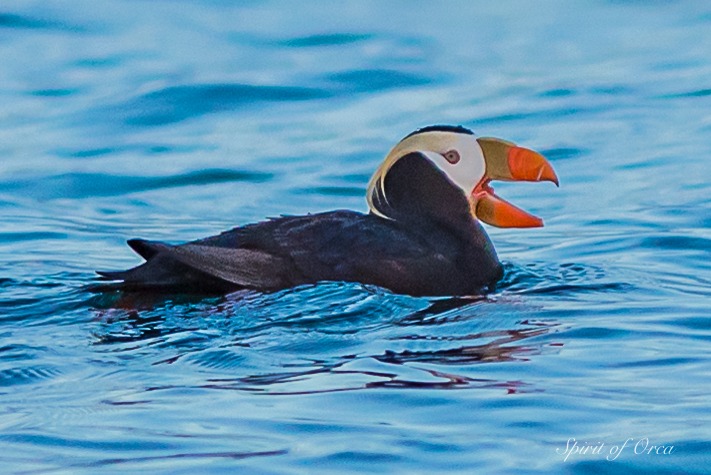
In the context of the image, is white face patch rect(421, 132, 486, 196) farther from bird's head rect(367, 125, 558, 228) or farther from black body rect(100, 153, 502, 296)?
black body rect(100, 153, 502, 296)

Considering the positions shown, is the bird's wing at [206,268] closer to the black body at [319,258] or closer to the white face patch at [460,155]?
the black body at [319,258]

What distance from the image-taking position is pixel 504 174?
7.88 meters

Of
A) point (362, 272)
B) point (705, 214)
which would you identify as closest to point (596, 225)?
point (705, 214)

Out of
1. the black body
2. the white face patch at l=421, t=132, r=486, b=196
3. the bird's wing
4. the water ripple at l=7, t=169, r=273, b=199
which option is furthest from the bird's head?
the water ripple at l=7, t=169, r=273, b=199

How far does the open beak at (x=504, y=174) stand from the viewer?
25.7ft

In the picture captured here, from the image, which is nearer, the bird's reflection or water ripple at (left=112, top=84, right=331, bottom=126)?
the bird's reflection

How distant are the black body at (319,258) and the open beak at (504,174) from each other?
0.31 metres

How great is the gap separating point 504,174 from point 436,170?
309mm

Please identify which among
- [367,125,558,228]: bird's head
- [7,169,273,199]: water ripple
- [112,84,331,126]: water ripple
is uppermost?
[367,125,558,228]: bird's head

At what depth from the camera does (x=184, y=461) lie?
516 cm

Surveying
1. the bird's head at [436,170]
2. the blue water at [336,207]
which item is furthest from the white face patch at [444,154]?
the blue water at [336,207]

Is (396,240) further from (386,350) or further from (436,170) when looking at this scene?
(386,350)

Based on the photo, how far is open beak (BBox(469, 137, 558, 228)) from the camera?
7.82m

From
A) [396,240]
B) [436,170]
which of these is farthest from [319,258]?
[436,170]
